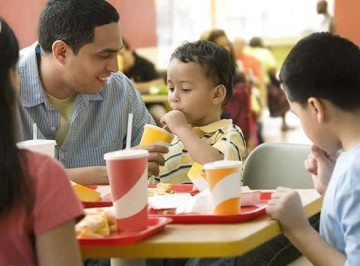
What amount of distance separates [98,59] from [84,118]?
8.6 inches

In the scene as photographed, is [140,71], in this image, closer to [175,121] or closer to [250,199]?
[175,121]

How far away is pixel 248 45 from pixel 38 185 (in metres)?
6.20

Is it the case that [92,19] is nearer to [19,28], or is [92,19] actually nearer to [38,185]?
[38,185]

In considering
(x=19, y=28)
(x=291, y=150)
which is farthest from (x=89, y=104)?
(x=19, y=28)

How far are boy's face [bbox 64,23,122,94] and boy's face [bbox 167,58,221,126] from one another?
24 cm

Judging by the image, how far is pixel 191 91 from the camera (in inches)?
102

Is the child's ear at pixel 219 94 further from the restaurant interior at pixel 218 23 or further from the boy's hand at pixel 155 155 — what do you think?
the restaurant interior at pixel 218 23

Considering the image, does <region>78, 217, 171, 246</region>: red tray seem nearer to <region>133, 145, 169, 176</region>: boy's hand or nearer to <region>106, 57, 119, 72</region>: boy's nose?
<region>133, 145, 169, 176</region>: boy's hand

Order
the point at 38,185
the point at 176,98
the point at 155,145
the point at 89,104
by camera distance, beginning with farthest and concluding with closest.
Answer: the point at 89,104 < the point at 176,98 < the point at 155,145 < the point at 38,185

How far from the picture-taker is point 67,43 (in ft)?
8.96

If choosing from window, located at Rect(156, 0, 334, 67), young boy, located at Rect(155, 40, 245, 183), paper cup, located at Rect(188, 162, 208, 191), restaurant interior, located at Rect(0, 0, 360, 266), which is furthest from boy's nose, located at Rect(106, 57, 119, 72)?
window, located at Rect(156, 0, 334, 67)

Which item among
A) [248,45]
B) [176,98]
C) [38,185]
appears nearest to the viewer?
[38,185]

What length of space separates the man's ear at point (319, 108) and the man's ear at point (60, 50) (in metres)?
1.20

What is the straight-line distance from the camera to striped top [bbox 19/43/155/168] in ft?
8.91
